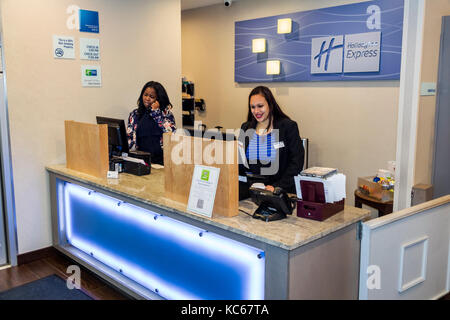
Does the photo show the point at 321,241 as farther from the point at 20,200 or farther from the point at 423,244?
the point at 20,200

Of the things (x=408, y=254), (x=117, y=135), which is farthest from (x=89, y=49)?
(x=408, y=254)

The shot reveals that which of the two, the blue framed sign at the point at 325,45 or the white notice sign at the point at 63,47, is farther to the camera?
the blue framed sign at the point at 325,45

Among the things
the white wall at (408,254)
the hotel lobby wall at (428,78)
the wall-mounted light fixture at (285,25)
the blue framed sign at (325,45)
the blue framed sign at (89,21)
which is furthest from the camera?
A: the wall-mounted light fixture at (285,25)

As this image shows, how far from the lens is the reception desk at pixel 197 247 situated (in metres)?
2.00

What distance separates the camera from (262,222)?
220 cm

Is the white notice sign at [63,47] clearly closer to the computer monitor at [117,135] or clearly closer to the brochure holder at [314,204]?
the computer monitor at [117,135]

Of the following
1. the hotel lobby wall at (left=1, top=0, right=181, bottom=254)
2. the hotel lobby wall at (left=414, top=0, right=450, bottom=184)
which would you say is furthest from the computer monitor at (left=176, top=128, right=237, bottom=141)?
the hotel lobby wall at (left=1, top=0, right=181, bottom=254)

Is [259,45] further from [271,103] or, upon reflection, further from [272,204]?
[272,204]

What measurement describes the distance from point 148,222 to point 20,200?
1.57 metres

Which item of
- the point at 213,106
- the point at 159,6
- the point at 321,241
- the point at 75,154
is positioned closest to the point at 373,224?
the point at 321,241

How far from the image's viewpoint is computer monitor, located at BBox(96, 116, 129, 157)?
341 cm

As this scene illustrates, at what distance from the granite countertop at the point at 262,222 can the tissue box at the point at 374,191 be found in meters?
1.20

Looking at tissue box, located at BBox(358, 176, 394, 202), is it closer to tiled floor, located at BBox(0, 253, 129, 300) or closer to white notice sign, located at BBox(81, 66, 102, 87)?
tiled floor, located at BBox(0, 253, 129, 300)

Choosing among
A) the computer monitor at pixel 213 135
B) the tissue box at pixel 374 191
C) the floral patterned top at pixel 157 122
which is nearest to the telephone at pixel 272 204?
the computer monitor at pixel 213 135
